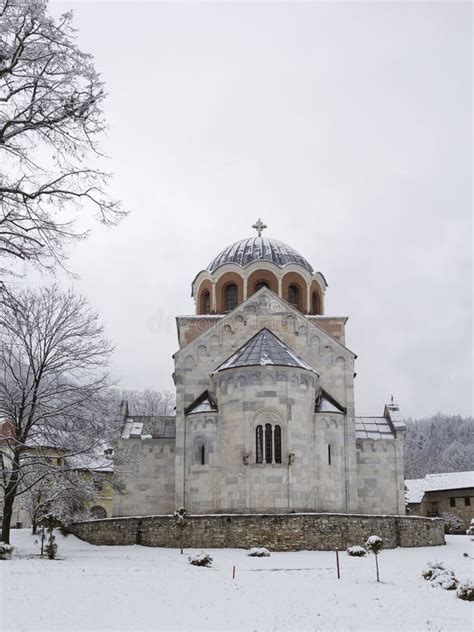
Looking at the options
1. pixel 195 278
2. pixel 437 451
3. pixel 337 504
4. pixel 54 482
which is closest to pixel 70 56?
pixel 54 482

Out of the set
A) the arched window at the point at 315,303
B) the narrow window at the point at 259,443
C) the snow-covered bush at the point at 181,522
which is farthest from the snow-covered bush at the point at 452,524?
the snow-covered bush at the point at 181,522

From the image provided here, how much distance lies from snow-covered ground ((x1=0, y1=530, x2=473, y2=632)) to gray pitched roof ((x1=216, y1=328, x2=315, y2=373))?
30.2 ft

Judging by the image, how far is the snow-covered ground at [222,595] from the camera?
45.7ft

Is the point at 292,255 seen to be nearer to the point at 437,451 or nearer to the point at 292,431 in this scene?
the point at 292,431

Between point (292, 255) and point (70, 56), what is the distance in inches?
1052

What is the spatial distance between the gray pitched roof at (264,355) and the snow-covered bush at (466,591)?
13.9 m

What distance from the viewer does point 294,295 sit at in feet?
125

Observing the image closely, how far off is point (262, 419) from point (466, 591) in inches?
A: 521

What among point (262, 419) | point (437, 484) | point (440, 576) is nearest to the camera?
point (440, 576)

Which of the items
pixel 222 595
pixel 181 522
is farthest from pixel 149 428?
pixel 222 595

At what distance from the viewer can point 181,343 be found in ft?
121

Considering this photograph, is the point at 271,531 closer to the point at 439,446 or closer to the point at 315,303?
the point at 315,303

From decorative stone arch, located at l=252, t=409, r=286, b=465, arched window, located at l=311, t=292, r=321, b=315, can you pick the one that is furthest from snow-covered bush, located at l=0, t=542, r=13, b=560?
arched window, located at l=311, t=292, r=321, b=315

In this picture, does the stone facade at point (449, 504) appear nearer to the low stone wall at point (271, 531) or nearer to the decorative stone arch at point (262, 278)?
the decorative stone arch at point (262, 278)
